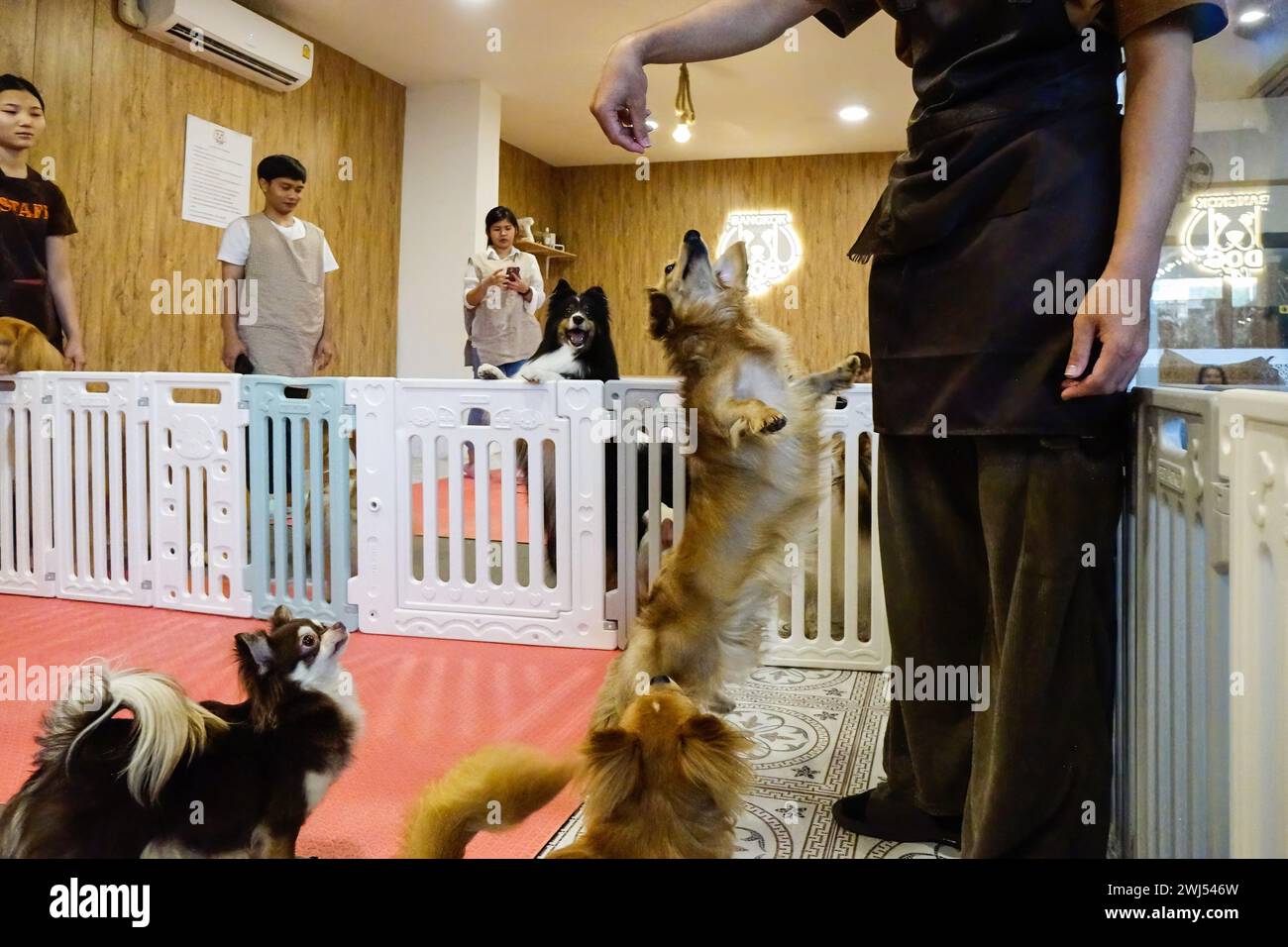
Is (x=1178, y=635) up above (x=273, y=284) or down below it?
below

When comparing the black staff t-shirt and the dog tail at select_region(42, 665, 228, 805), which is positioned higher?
the black staff t-shirt

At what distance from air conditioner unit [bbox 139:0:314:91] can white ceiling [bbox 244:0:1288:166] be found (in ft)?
0.68

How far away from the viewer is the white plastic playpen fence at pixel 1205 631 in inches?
26.6

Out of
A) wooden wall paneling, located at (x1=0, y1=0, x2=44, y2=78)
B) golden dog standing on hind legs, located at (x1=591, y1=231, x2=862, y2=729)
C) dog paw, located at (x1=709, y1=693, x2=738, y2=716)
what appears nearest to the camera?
golden dog standing on hind legs, located at (x1=591, y1=231, x2=862, y2=729)

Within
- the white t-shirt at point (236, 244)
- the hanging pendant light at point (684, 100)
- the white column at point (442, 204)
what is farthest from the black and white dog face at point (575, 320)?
the white column at point (442, 204)

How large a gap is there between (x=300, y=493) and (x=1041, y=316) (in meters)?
2.32

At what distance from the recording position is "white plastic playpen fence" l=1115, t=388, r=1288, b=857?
2.22ft

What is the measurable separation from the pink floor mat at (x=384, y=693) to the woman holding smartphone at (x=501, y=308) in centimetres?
235

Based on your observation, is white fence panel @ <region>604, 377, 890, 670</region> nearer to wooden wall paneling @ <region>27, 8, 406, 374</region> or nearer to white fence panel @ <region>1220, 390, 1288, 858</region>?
white fence panel @ <region>1220, 390, 1288, 858</region>

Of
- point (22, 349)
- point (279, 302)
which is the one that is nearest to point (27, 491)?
point (22, 349)

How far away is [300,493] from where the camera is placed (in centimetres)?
273

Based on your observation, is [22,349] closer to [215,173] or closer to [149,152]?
[149,152]

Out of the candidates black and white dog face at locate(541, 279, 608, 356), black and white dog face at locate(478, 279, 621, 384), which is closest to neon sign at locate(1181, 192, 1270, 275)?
black and white dog face at locate(478, 279, 621, 384)
